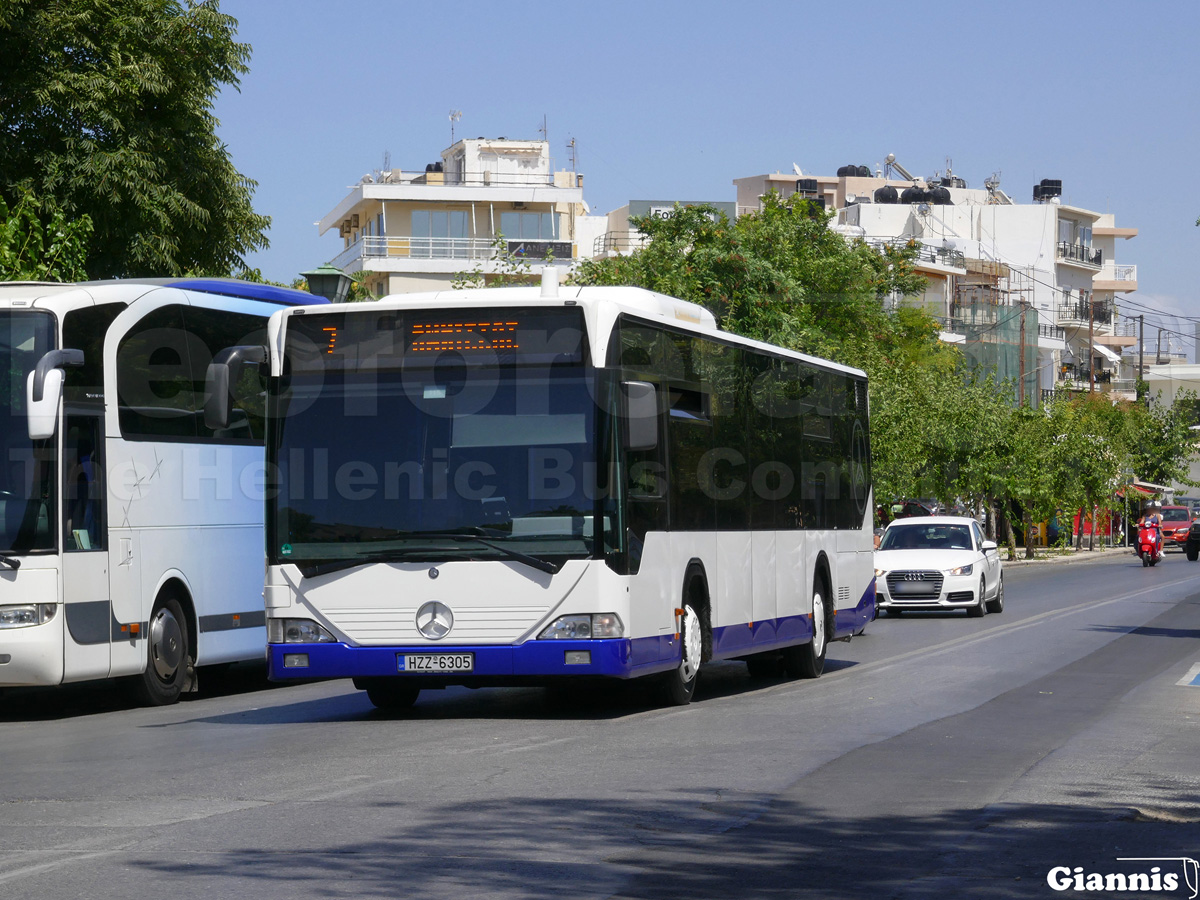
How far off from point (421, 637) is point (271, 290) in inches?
270

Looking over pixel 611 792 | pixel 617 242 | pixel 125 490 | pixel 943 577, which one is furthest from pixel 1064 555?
pixel 611 792

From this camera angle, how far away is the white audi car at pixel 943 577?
102 feet

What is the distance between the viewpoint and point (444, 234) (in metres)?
88.1

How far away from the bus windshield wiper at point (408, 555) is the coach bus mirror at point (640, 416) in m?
1.06

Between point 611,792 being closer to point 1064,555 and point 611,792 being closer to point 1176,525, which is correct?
point 1064,555

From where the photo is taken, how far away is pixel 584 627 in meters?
13.2

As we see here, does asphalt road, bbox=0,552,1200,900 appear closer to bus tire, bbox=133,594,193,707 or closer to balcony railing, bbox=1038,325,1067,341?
bus tire, bbox=133,594,193,707

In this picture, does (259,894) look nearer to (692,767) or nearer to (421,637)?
(692,767)

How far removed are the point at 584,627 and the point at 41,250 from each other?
14.5 m

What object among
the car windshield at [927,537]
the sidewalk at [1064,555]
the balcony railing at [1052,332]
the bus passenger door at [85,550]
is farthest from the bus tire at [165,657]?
the balcony railing at [1052,332]

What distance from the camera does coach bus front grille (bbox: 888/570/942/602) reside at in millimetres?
31281

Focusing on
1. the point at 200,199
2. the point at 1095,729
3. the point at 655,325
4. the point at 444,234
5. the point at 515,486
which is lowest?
the point at 1095,729

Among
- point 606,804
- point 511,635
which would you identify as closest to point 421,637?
point 511,635

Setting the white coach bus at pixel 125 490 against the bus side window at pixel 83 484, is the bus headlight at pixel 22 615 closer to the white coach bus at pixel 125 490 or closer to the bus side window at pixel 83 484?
the white coach bus at pixel 125 490
